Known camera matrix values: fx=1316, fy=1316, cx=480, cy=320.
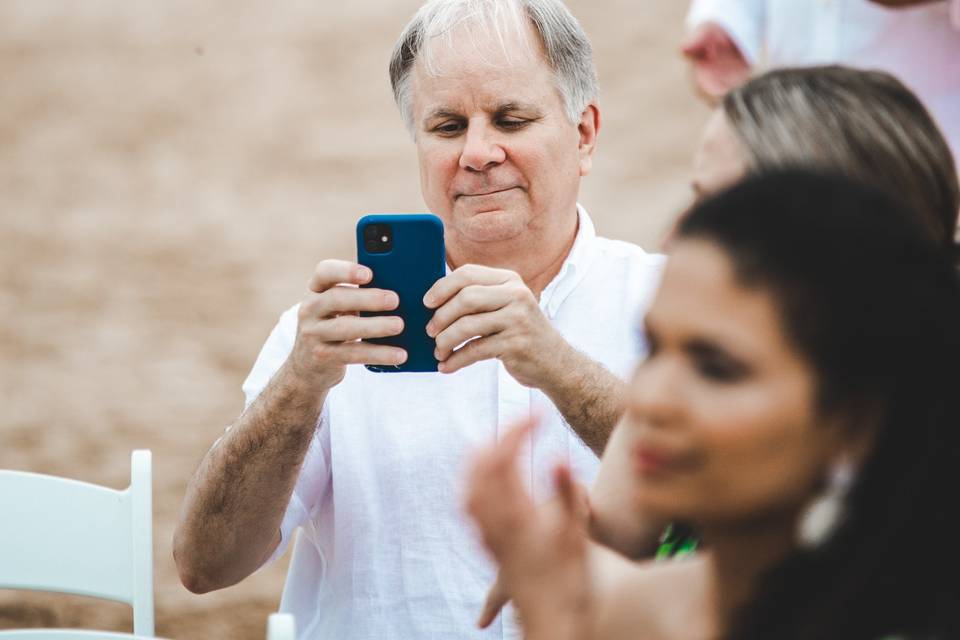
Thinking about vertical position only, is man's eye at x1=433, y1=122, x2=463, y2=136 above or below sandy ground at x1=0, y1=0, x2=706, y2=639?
below

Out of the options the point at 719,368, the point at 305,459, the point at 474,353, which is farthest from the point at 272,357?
→ the point at 719,368

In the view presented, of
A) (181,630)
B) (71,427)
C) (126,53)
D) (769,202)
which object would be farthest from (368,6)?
(769,202)

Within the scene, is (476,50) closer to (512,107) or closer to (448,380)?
(512,107)

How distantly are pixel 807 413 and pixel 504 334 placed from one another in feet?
3.63

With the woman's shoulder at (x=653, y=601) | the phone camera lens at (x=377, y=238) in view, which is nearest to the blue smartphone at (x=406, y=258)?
the phone camera lens at (x=377, y=238)

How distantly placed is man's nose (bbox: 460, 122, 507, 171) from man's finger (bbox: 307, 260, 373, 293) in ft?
1.64

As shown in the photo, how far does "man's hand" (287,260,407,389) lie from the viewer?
2.15 m

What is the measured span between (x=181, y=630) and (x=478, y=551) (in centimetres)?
250

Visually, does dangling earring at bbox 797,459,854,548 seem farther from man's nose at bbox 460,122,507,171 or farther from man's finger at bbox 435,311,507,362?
man's nose at bbox 460,122,507,171

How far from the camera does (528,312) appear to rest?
2.18 m

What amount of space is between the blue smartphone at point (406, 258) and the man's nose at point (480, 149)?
1.33 feet

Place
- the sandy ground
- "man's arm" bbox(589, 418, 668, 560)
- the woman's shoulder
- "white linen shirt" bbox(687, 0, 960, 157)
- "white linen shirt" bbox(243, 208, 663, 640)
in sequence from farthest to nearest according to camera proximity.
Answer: the sandy ground, "white linen shirt" bbox(687, 0, 960, 157), "white linen shirt" bbox(243, 208, 663, 640), "man's arm" bbox(589, 418, 668, 560), the woman's shoulder

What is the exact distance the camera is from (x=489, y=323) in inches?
84.5

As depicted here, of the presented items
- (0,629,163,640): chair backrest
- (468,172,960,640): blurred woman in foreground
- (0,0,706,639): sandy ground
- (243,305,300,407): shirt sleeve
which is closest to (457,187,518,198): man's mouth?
(243,305,300,407): shirt sleeve
